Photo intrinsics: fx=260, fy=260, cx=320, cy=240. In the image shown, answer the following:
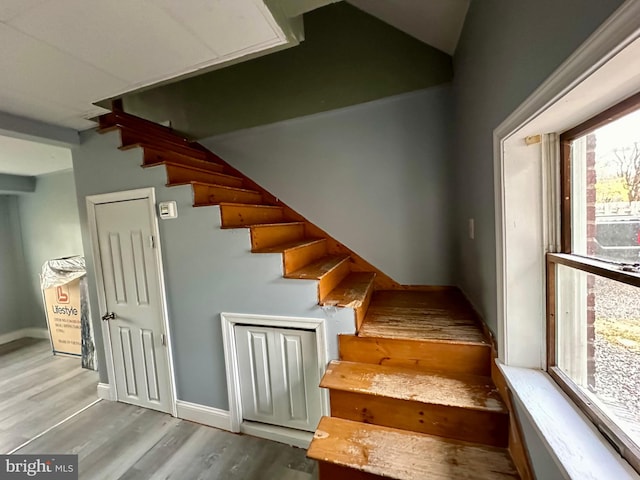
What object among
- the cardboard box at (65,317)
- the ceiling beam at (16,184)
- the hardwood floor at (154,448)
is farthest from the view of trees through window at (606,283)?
the ceiling beam at (16,184)

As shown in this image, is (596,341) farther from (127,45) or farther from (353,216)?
(127,45)

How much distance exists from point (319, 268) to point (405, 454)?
1189 mm

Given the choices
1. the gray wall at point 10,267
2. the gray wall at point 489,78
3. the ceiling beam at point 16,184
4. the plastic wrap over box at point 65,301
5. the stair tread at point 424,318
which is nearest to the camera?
the gray wall at point 489,78

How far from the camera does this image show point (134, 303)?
2.27m

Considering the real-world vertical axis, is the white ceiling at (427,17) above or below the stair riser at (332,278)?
above

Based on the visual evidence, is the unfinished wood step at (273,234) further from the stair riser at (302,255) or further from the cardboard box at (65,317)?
the cardboard box at (65,317)

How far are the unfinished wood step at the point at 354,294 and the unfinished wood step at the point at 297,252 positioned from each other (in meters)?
0.33

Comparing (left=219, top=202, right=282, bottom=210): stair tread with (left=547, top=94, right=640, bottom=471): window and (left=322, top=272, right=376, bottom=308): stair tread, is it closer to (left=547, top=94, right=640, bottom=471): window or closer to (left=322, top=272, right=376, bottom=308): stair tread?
(left=322, top=272, right=376, bottom=308): stair tread

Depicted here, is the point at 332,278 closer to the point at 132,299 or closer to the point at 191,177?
the point at 191,177

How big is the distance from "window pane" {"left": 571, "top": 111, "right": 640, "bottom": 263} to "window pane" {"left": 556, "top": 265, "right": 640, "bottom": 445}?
114mm

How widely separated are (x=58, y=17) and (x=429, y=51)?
241 centimetres

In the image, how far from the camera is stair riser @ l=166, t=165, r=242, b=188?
2041mm

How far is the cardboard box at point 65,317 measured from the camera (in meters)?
3.44

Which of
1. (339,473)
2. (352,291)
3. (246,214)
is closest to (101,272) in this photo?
(246,214)
